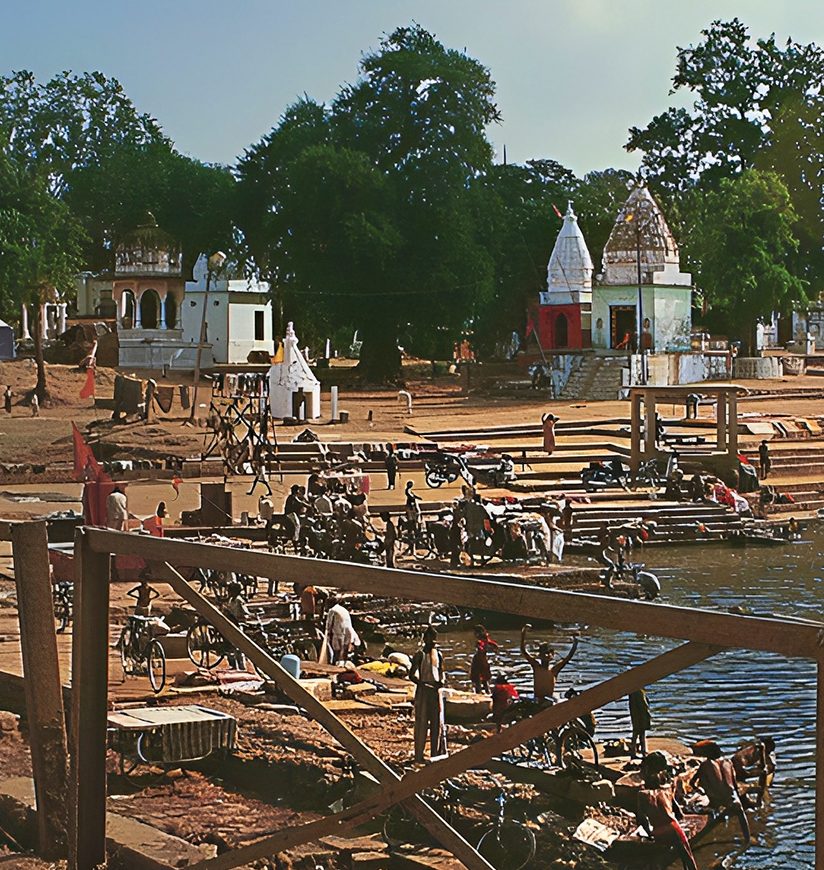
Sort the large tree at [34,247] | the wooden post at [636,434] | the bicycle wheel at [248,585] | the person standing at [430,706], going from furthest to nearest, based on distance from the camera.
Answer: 1. the large tree at [34,247]
2. the wooden post at [636,434]
3. the bicycle wheel at [248,585]
4. the person standing at [430,706]

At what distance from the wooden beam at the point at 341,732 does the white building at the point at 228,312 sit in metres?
49.2

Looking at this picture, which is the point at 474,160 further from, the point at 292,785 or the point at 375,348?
the point at 292,785

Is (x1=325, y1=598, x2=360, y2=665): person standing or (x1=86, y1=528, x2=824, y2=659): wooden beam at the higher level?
(x1=86, y1=528, x2=824, y2=659): wooden beam

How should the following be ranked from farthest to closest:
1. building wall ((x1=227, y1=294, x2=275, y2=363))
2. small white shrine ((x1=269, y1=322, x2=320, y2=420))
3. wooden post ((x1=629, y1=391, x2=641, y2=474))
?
building wall ((x1=227, y1=294, x2=275, y2=363)), small white shrine ((x1=269, y1=322, x2=320, y2=420)), wooden post ((x1=629, y1=391, x2=641, y2=474))

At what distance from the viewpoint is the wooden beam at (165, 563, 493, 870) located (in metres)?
4.09

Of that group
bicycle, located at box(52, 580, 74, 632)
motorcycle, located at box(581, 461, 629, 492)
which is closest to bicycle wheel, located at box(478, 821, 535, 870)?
bicycle, located at box(52, 580, 74, 632)

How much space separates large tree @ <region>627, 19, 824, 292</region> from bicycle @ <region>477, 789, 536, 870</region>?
53523 mm

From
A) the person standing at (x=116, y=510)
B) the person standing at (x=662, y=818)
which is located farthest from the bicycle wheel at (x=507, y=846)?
the person standing at (x=116, y=510)

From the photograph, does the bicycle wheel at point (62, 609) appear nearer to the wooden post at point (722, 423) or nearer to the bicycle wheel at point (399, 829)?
the bicycle wheel at point (399, 829)

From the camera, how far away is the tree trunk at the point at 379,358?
51.3 metres

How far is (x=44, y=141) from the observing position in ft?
245

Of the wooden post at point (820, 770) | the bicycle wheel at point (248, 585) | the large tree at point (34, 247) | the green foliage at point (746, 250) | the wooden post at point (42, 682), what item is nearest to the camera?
the wooden post at point (820, 770)

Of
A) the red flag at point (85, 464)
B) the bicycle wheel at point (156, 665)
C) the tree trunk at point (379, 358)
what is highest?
the tree trunk at point (379, 358)

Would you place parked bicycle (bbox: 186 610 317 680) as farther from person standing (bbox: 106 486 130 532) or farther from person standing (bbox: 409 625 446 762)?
person standing (bbox: 106 486 130 532)
